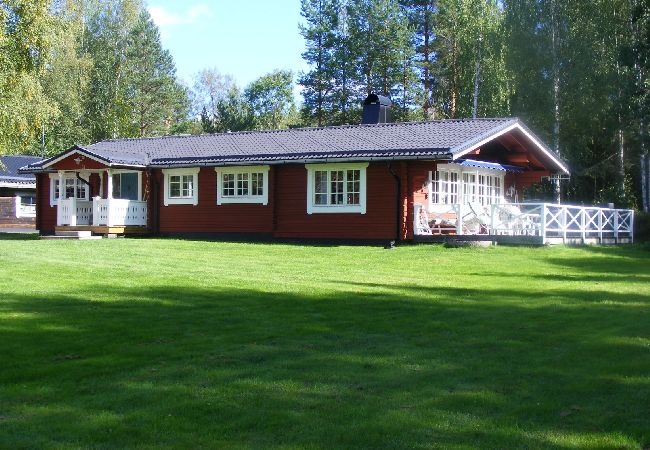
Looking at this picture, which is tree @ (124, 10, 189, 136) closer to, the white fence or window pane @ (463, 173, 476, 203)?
window pane @ (463, 173, 476, 203)

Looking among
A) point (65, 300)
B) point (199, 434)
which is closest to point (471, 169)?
point (65, 300)

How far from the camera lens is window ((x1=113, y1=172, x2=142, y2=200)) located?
2781cm

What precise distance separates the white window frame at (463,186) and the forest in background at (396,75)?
7445 millimetres

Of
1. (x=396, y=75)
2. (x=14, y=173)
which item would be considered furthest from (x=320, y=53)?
(x=14, y=173)

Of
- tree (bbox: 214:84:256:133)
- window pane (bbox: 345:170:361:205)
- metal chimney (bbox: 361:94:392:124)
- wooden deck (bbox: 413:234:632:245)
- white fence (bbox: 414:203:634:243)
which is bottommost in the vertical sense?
wooden deck (bbox: 413:234:632:245)

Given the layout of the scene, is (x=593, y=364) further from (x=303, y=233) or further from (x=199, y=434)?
(x=303, y=233)

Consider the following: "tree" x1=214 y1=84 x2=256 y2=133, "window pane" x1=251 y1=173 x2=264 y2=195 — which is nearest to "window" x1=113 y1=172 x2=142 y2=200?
"window pane" x1=251 y1=173 x2=264 y2=195

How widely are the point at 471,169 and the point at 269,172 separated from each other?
6.41m

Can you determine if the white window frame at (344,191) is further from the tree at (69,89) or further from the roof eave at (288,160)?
the tree at (69,89)

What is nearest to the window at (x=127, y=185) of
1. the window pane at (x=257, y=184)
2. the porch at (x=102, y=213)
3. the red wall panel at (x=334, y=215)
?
the porch at (x=102, y=213)

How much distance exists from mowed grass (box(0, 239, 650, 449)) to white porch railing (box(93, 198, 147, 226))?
1242 cm

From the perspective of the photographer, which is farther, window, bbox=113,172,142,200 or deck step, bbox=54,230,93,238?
window, bbox=113,172,142,200

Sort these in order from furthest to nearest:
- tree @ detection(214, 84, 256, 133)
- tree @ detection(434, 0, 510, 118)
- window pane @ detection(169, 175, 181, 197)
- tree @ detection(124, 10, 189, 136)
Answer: tree @ detection(124, 10, 189, 136), tree @ detection(214, 84, 256, 133), tree @ detection(434, 0, 510, 118), window pane @ detection(169, 175, 181, 197)

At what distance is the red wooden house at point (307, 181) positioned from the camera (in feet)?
74.9
